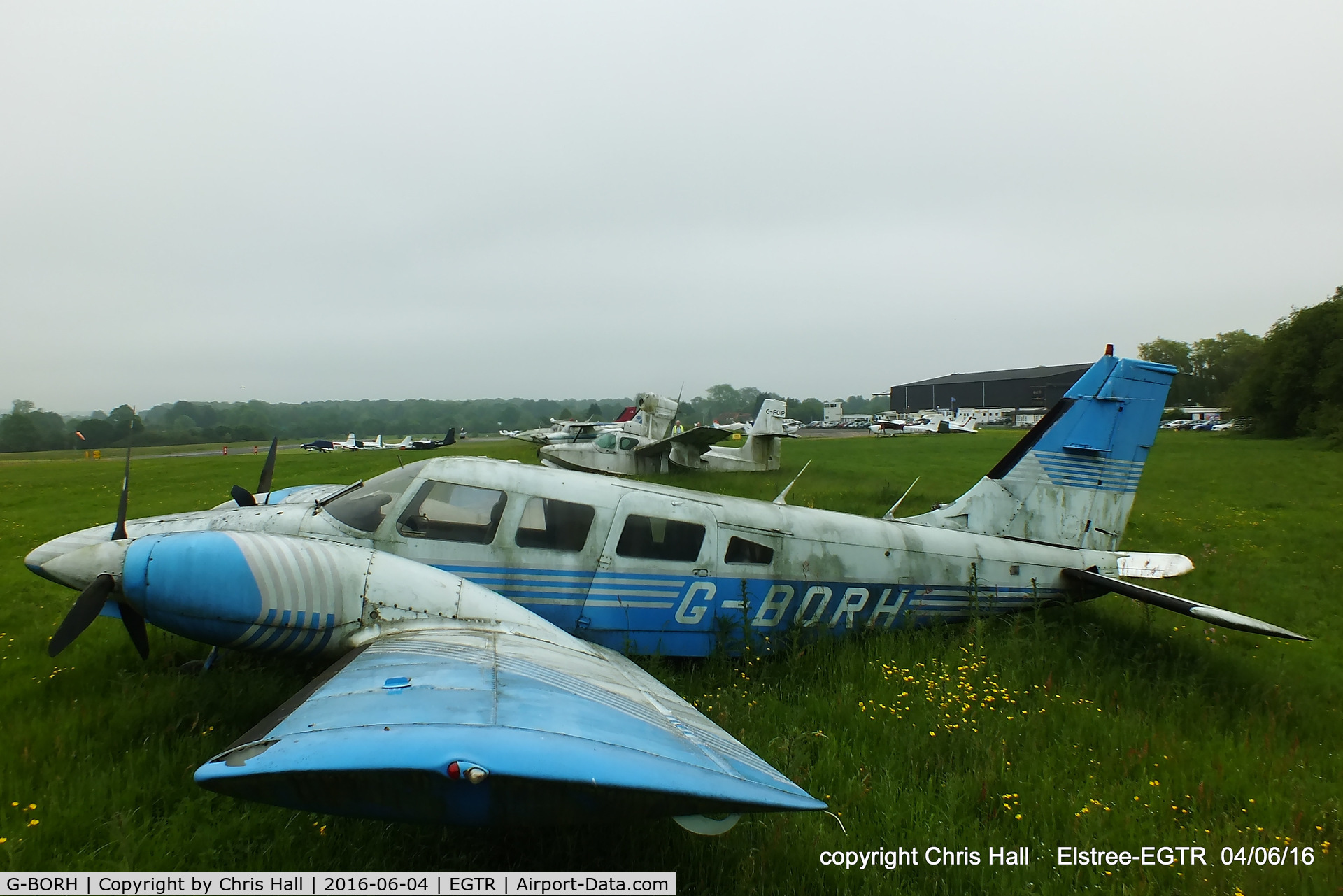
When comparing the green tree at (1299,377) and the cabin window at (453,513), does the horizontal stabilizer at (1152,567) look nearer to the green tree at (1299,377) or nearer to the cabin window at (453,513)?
the cabin window at (453,513)

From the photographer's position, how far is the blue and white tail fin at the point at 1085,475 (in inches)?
274

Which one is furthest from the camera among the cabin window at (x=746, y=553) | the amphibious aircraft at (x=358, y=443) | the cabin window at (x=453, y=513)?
the amphibious aircraft at (x=358, y=443)

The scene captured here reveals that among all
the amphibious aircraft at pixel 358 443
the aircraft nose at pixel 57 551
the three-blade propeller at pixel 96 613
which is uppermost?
the aircraft nose at pixel 57 551

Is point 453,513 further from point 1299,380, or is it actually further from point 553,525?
point 1299,380

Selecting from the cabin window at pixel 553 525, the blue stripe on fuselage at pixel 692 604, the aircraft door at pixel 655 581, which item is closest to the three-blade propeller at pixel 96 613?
the blue stripe on fuselage at pixel 692 604

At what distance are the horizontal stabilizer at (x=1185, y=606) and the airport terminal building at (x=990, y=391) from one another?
259 feet

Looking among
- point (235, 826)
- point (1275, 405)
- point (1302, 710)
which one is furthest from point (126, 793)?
point (1275, 405)

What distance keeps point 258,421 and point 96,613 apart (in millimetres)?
6291

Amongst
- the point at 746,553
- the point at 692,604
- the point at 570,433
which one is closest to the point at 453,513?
the point at 692,604

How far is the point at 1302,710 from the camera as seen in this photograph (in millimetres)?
5070

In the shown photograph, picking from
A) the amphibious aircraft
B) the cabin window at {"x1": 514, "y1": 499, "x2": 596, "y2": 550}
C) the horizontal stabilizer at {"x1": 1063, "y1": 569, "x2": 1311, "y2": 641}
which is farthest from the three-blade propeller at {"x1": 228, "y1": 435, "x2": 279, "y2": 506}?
the amphibious aircraft

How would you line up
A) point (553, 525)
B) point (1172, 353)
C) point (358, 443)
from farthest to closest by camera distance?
point (1172, 353)
point (358, 443)
point (553, 525)

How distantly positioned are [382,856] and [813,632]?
162 inches

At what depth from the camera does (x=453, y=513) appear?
5375mm
